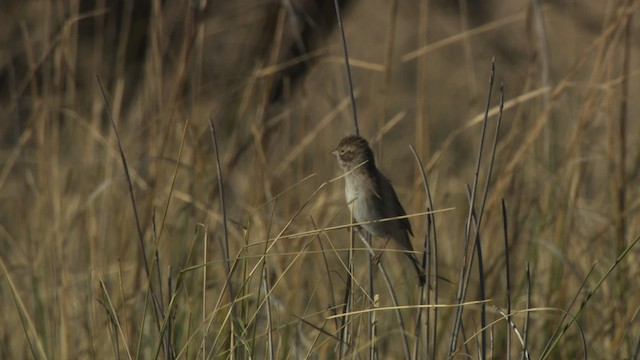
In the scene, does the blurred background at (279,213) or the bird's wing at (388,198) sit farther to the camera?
the bird's wing at (388,198)

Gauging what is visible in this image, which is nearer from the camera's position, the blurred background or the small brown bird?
the blurred background

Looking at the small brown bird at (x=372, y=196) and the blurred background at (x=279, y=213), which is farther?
the small brown bird at (x=372, y=196)

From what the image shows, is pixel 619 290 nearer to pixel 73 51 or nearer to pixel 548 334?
pixel 548 334

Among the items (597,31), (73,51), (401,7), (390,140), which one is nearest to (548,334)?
(73,51)

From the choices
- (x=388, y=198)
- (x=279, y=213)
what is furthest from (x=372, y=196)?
(x=279, y=213)

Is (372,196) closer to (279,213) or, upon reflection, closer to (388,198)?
(388,198)

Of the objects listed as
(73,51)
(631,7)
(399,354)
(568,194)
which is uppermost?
(73,51)

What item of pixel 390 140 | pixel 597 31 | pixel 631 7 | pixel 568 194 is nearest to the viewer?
pixel 631 7

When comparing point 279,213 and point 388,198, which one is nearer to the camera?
point 388,198

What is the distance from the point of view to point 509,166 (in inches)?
127

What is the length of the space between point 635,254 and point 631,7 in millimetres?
805

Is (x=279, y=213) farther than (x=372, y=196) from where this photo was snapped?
Yes

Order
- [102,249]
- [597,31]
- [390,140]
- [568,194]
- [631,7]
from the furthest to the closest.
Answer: [390,140] < [597,31] < [102,249] < [568,194] < [631,7]

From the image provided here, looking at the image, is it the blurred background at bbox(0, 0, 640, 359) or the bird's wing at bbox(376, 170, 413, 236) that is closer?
the blurred background at bbox(0, 0, 640, 359)
